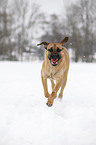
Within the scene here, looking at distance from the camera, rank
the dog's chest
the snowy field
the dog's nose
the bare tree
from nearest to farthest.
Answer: the snowy field
the dog's nose
the dog's chest
the bare tree

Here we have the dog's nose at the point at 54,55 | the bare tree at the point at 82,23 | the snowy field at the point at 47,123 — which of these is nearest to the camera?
the snowy field at the point at 47,123

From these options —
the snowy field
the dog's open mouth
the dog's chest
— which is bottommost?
the snowy field

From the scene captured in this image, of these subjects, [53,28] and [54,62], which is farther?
[53,28]

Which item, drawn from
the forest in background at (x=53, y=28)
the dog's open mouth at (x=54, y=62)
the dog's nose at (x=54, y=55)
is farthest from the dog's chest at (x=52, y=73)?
the forest in background at (x=53, y=28)

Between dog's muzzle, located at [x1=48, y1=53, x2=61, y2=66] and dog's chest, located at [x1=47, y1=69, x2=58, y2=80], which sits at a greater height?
dog's muzzle, located at [x1=48, y1=53, x2=61, y2=66]

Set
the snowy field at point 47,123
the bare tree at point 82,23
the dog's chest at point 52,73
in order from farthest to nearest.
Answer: the bare tree at point 82,23 → the dog's chest at point 52,73 → the snowy field at point 47,123

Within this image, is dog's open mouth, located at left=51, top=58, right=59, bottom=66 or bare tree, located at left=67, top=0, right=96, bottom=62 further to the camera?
bare tree, located at left=67, top=0, right=96, bottom=62

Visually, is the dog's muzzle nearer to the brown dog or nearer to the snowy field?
the brown dog

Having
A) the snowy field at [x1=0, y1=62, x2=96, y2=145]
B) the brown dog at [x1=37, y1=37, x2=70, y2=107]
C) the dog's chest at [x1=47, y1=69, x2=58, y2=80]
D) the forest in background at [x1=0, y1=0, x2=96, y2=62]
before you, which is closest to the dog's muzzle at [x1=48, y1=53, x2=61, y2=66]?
the brown dog at [x1=37, y1=37, x2=70, y2=107]

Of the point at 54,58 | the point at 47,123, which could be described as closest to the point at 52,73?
the point at 54,58

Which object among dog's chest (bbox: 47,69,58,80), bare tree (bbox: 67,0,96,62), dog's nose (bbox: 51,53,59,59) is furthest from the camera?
bare tree (bbox: 67,0,96,62)

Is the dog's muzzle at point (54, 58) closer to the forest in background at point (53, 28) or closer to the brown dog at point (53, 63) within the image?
the brown dog at point (53, 63)

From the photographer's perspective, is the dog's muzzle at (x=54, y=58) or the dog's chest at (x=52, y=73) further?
the dog's chest at (x=52, y=73)

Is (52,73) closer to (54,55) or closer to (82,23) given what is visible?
(54,55)
